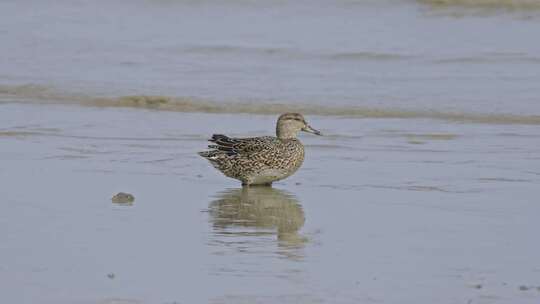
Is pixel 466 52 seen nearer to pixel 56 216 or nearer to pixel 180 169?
pixel 180 169

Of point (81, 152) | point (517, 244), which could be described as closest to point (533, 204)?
point (517, 244)

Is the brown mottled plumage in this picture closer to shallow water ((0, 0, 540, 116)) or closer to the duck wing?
the duck wing

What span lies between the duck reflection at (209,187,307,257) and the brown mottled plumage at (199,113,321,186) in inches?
5.0

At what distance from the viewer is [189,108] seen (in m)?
15.9

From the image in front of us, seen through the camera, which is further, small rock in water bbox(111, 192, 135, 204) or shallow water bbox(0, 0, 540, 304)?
small rock in water bbox(111, 192, 135, 204)

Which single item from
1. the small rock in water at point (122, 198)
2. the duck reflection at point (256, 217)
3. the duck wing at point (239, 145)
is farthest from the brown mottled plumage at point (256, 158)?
the small rock in water at point (122, 198)

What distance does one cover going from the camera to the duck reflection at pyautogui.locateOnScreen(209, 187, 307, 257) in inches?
344

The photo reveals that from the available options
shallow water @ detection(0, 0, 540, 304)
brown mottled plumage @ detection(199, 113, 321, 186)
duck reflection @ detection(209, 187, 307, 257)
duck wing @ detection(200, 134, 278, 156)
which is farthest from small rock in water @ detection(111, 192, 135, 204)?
duck wing @ detection(200, 134, 278, 156)

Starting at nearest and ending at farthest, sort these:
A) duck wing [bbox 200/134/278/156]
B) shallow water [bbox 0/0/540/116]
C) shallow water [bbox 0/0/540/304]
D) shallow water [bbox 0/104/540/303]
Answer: shallow water [bbox 0/104/540/303] → shallow water [bbox 0/0/540/304] → duck wing [bbox 200/134/278/156] → shallow water [bbox 0/0/540/116]

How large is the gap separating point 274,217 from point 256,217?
0.14 metres

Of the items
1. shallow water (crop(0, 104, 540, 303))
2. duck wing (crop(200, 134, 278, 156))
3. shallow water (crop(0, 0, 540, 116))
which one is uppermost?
shallow water (crop(0, 0, 540, 116))

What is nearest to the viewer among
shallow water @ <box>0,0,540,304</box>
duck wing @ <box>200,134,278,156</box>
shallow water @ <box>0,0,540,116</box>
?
shallow water @ <box>0,0,540,304</box>

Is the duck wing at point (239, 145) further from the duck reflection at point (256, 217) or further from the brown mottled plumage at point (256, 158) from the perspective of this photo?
the duck reflection at point (256, 217)

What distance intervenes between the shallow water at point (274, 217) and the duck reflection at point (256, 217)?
0.06 ft
